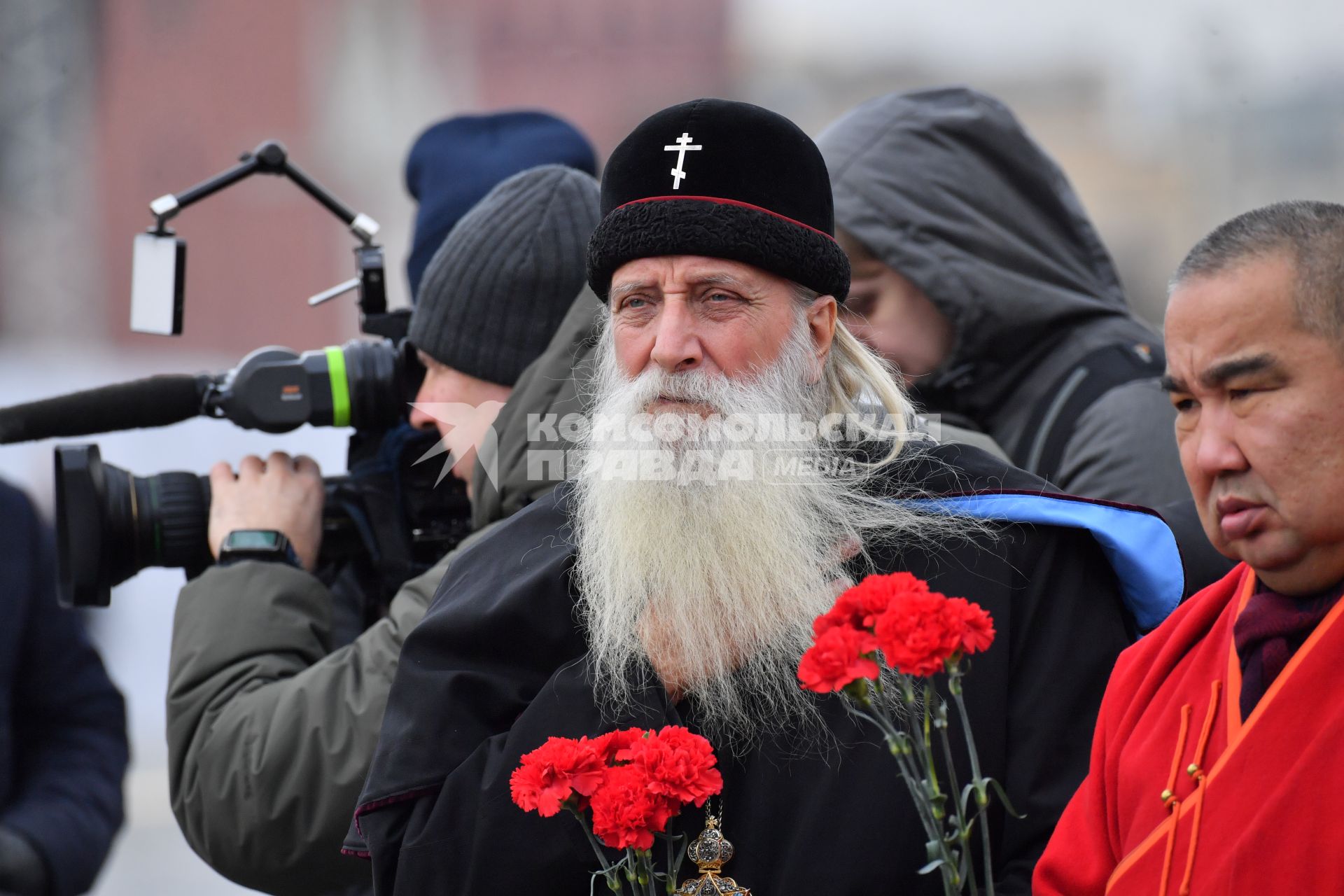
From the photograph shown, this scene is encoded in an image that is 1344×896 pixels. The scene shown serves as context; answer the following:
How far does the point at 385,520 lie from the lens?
338 cm

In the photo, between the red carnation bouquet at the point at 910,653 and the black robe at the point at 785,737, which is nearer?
the red carnation bouquet at the point at 910,653

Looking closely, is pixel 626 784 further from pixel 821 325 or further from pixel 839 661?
pixel 821 325

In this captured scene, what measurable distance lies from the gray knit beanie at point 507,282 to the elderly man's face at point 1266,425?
1813 millimetres

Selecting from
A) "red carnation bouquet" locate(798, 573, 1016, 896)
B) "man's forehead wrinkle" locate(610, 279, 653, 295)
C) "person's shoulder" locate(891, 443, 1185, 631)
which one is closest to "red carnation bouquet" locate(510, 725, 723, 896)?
"red carnation bouquet" locate(798, 573, 1016, 896)

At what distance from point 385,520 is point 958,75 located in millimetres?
17982

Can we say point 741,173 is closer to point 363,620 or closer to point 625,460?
point 625,460

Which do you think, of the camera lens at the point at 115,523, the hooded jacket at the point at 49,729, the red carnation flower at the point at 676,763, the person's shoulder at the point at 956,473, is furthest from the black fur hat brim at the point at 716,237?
the hooded jacket at the point at 49,729

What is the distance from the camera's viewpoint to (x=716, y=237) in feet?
8.27

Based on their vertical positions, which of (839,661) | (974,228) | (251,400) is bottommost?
(251,400)

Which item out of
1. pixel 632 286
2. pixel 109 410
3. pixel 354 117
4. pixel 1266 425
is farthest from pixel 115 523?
pixel 354 117

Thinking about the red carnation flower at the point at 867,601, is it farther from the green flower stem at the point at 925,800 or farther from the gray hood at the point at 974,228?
the gray hood at the point at 974,228

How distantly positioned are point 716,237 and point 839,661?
1.04m

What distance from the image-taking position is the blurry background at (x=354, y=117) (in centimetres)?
1373

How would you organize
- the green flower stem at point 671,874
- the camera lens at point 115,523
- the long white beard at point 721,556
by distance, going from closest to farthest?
1. the green flower stem at point 671,874
2. the long white beard at point 721,556
3. the camera lens at point 115,523
